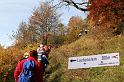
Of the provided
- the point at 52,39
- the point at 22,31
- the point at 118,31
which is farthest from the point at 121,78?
the point at 22,31

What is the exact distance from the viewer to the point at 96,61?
19.5 metres

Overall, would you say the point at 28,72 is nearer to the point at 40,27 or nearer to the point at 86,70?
the point at 86,70

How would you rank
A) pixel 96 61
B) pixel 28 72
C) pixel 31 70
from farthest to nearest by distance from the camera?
pixel 96 61
pixel 28 72
pixel 31 70

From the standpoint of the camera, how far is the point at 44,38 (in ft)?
221

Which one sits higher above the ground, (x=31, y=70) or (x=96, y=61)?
(x=31, y=70)

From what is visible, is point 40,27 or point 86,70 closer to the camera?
point 86,70

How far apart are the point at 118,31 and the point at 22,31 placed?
118ft

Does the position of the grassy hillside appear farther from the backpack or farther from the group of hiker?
the backpack

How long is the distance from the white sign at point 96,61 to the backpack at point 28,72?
611 cm

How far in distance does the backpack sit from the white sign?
240 inches

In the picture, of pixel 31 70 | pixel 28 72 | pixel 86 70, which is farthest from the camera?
pixel 86 70

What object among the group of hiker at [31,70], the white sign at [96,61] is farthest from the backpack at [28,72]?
the white sign at [96,61]

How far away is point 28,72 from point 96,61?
21.6 feet

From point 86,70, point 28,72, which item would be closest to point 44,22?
point 86,70
